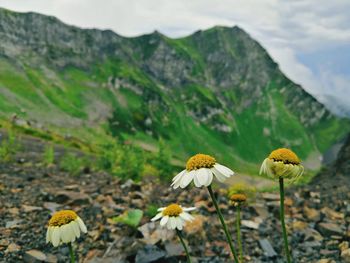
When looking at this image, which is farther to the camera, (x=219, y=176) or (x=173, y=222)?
(x=173, y=222)

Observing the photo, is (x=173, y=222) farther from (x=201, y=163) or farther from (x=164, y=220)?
(x=201, y=163)

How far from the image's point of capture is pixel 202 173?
4699 mm

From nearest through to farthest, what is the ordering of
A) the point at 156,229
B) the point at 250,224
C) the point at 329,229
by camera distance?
the point at 156,229
the point at 329,229
the point at 250,224

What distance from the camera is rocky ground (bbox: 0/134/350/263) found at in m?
10.6

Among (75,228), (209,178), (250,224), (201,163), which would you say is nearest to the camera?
(209,178)

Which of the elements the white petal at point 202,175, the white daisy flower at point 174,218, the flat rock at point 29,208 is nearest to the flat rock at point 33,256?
the flat rock at point 29,208

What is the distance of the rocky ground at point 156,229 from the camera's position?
1056 cm

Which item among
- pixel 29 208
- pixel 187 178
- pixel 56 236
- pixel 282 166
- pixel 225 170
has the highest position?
pixel 282 166

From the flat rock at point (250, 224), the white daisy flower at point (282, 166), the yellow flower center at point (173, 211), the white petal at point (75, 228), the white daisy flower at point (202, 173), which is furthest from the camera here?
the flat rock at point (250, 224)

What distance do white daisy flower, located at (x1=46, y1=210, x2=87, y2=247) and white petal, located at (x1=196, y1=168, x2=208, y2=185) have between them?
204 centimetres

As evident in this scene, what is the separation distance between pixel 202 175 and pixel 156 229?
8.05 metres

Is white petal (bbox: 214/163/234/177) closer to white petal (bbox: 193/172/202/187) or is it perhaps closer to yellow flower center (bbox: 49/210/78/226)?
white petal (bbox: 193/172/202/187)

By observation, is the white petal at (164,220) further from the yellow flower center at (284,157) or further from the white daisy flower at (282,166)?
the yellow flower center at (284,157)

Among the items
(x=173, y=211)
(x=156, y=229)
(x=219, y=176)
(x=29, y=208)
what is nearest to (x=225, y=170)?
(x=219, y=176)
